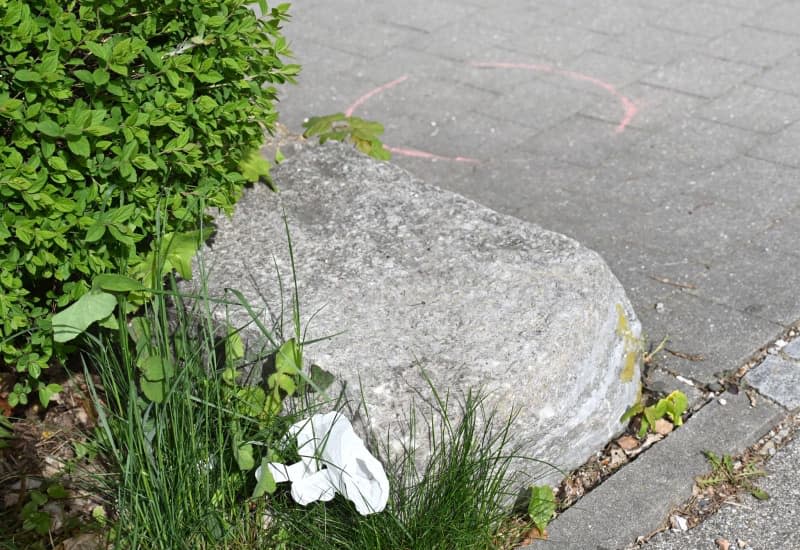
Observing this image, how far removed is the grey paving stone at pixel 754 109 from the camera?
4.73 m

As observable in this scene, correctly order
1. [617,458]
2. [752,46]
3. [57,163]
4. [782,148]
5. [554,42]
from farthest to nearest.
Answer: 1. [554,42]
2. [752,46]
3. [782,148]
4. [617,458]
5. [57,163]

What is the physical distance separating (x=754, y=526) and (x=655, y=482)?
0.27 m

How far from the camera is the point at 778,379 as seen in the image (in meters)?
→ 3.09

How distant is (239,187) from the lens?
10.1 ft

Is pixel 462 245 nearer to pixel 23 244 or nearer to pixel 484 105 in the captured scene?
pixel 23 244

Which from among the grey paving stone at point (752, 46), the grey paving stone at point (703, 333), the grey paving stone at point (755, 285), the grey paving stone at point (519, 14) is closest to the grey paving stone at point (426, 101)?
the grey paving stone at point (519, 14)

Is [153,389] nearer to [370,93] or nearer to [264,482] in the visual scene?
[264,482]

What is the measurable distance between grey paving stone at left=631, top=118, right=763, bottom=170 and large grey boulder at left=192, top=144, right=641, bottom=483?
1708 millimetres

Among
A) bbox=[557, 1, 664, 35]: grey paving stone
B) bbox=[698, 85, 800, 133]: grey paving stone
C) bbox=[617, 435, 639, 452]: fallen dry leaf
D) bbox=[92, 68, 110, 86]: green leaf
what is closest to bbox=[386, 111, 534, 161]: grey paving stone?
bbox=[698, 85, 800, 133]: grey paving stone

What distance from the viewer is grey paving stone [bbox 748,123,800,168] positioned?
14.5 feet

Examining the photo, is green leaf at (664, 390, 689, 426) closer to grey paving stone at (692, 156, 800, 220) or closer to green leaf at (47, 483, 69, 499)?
grey paving stone at (692, 156, 800, 220)

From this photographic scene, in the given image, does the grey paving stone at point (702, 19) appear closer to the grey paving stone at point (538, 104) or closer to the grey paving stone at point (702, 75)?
the grey paving stone at point (702, 75)

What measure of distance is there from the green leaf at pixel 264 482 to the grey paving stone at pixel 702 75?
3520mm

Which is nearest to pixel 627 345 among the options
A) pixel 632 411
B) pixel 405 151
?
pixel 632 411
